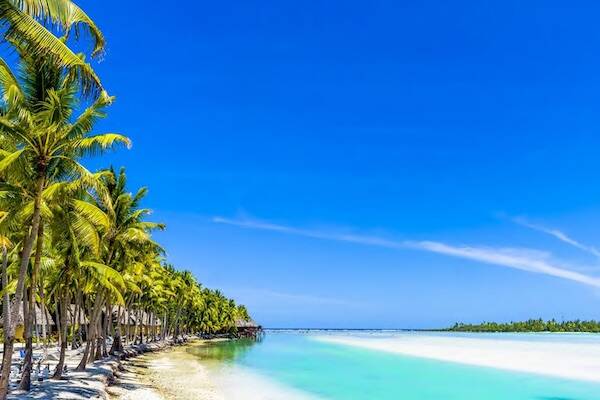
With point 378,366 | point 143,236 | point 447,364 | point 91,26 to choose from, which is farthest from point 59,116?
point 447,364

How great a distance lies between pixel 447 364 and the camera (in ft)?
144

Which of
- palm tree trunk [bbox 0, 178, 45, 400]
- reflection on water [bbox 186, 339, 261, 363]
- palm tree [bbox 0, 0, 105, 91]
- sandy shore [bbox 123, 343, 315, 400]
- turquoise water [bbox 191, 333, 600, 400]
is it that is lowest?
turquoise water [bbox 191, 333, 600, 400]

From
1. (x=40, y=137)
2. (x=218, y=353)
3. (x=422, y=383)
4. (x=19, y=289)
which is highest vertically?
(x=40, y=137)

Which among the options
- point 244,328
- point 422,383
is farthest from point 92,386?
point 244,328

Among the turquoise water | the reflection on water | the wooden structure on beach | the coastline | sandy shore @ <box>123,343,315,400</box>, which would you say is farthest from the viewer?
the wooden structure on beach

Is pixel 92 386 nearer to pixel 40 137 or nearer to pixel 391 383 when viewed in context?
pixel 40 137

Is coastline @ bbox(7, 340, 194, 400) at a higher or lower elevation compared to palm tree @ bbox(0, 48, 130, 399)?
lower

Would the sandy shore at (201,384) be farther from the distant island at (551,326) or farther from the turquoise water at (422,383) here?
the distant island at (551,326)

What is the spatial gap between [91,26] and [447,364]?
139ft

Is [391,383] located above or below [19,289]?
below

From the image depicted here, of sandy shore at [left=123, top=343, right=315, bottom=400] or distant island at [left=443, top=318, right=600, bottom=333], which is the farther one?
distant island at [left=443, top=318, right=600, bottom=333]

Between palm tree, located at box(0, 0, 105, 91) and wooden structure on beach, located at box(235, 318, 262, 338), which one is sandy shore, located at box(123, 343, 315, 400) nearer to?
palm tree, located at box(0, 0, 105, 91)

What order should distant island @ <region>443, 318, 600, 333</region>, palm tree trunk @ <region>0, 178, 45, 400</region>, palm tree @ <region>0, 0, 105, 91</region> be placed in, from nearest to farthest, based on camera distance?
1. palm tree @ <region>0, 0, 105, 91</region>
2. palm tree trunk @ <region>0, 178, 45, 400</region>
3. distant island @ <region>443, 318, 600, 333</region>

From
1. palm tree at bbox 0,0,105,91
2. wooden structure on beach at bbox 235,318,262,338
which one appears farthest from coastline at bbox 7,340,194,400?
wooden structure on beach at bbox 235,318,262,338
